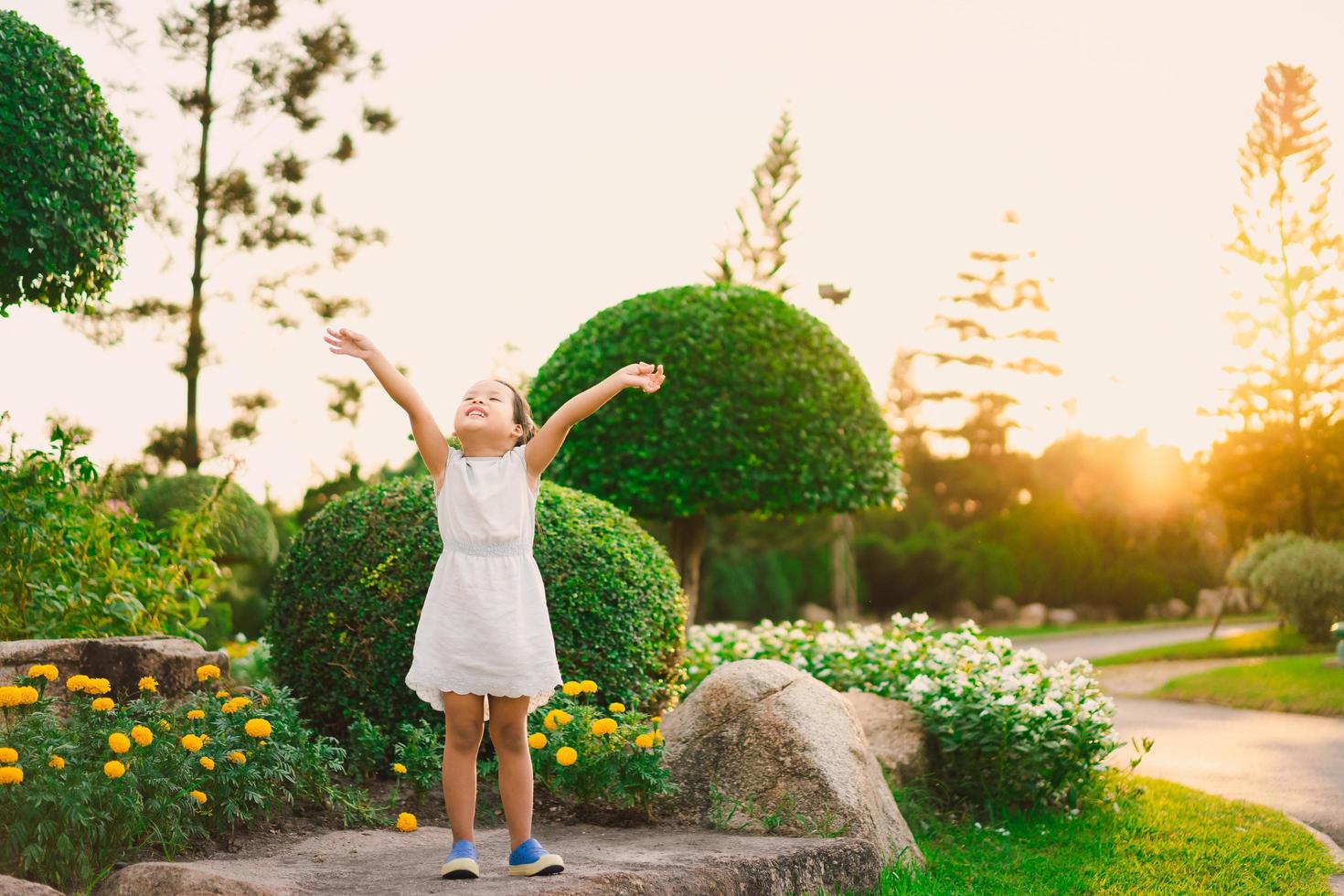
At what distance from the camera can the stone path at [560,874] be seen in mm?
3398

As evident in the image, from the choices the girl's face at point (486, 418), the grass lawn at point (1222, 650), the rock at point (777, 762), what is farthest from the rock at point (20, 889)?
the grass lawn at point (1222, 650)

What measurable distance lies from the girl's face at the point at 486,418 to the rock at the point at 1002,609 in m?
23.7

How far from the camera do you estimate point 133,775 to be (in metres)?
3.79

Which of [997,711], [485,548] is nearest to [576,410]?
[485,548]

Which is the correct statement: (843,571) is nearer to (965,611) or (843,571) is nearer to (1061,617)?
(965,611)

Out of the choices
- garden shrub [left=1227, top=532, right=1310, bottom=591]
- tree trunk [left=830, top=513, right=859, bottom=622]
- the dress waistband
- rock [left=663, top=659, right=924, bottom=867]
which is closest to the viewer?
the dress waistband

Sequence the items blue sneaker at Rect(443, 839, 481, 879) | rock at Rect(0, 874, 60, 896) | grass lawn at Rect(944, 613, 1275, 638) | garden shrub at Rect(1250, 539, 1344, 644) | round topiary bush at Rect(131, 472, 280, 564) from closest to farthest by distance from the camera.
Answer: rock at Rect(0, 874, 60, 896), blue sneaker at Rect(443, 839, 481, 879), round topiary bush at Rect(131, 472, 280, 564), garden shrub at Rect(1250, 539, 1344, 644), grass lawn at Rect(944, 613, 1275, 638)

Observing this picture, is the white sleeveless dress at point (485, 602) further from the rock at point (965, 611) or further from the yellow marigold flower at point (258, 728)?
the rock at point (965, 611)

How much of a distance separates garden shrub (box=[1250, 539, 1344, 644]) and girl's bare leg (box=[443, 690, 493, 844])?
644 inches

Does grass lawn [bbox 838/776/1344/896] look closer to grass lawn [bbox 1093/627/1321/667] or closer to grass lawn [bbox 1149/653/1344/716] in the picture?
grass lawn [bbox 1149/653/1344/716]

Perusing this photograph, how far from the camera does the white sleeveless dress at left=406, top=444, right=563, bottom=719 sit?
362 centimetres

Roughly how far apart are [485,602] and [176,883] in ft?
3.68

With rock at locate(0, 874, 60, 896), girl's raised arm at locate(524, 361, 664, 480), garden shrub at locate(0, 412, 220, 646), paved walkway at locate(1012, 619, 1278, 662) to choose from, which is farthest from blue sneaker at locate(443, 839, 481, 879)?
paved walkway at locate(1012, 619, 1278, 662)

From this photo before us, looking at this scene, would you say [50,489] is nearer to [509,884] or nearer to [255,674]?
[255,674]
